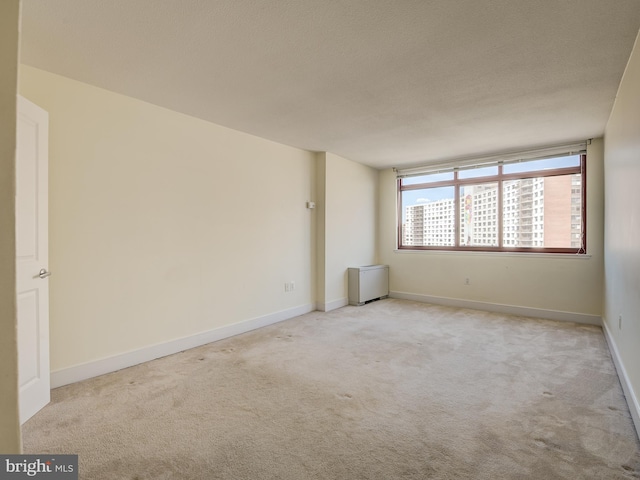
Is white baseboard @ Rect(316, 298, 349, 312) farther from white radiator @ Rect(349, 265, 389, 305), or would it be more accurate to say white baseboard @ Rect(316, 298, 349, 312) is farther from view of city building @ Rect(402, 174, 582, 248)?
view of city building @ Rect(402, 174, 582, 248)

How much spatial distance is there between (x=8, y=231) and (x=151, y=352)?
2.54 m

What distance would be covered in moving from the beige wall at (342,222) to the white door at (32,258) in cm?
336

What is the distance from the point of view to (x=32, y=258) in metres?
2.18

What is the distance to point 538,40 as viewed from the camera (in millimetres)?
2080

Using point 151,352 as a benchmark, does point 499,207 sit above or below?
above

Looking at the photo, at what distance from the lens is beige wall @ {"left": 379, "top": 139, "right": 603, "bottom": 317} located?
14.1 feet

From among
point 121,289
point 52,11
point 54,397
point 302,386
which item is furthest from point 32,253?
point 302,386

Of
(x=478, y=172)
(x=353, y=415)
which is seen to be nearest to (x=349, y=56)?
(x=353, y=415)

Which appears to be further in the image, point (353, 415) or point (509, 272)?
point (509, 272)

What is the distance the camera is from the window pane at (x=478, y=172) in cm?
515

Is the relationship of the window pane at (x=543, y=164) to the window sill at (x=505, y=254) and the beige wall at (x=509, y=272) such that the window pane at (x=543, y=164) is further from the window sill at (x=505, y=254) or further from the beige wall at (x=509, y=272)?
the window sill at (x=505, y=254)

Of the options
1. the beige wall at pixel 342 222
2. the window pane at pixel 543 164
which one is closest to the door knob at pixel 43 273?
the beige wall at pixel 342 222

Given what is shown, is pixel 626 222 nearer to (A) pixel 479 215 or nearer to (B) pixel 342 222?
(A) pixel 479 215

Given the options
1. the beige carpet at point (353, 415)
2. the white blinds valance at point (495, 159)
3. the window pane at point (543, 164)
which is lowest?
the beige carpet at point (353, 415)
